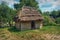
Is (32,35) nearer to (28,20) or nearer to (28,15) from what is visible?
(28,20)

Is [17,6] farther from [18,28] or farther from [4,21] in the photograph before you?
[18,28]

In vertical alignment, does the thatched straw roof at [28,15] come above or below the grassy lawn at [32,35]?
above

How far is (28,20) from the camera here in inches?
1443

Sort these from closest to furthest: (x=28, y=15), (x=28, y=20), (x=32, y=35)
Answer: (x=32, y=35), (x=28, y=20), (x=28, y=15)

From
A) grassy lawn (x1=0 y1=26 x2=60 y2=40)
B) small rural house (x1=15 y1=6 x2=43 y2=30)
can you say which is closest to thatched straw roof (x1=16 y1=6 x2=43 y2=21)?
small rural house (x1=15 y1=6 x2=43 y2=30)

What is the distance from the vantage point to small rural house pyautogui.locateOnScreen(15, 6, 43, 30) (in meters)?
36.7

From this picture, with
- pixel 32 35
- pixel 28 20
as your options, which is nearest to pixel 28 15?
pixel 28 20

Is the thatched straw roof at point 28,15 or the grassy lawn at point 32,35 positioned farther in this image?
the thatched straw roof at point 28,15

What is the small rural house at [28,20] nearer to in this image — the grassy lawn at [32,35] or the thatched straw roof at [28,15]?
the thatched straw roof at [28,15]

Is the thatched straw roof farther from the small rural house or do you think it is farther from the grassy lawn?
the grassy lawn

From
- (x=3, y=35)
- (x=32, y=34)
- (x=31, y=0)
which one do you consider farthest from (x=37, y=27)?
(x=31, y=0)

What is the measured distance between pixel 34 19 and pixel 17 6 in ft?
69.9

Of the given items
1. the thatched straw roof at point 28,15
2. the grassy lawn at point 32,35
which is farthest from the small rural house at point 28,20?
the grassy lawn at point 32,35

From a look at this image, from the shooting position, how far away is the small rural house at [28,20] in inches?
1443
